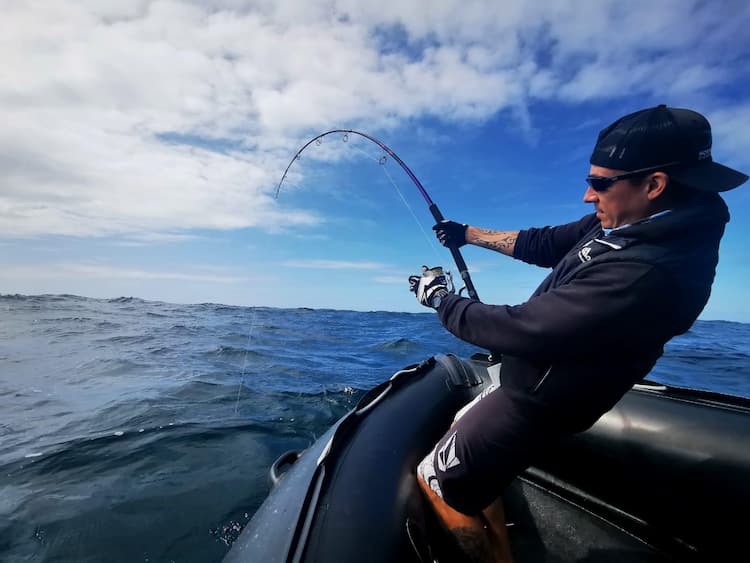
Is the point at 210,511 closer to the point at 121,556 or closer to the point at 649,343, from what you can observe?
the point at 121,556

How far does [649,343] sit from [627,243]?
358 mm

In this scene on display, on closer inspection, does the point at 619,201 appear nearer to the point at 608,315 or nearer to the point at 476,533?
the point at 608,315

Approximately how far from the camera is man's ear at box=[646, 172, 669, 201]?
135 centimetres

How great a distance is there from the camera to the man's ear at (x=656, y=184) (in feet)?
4.43

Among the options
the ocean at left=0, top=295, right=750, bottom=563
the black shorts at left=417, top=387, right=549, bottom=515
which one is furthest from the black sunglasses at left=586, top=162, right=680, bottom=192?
the ocean at left=0, top=295, right=750, bottom=563

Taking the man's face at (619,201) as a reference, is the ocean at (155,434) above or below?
below

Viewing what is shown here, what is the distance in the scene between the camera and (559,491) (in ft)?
8.82

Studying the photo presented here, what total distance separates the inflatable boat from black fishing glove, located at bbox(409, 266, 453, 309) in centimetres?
76

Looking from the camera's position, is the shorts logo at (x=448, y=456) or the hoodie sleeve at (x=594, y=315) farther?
the shorts logo at (x=448, y=456)

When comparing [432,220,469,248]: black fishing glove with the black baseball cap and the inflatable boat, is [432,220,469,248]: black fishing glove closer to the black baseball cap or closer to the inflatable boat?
the inflatable boat

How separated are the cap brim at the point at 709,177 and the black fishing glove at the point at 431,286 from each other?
3.35 ft

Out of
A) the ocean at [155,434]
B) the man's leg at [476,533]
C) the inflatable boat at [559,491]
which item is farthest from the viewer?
the ocean at [155,434]

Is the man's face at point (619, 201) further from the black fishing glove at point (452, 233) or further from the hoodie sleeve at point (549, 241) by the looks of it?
the black fishing glove at point (452, 233)

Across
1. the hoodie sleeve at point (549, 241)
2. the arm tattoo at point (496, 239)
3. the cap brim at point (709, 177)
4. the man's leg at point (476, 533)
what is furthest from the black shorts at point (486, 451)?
the arm tattoo at point (496, 239)
